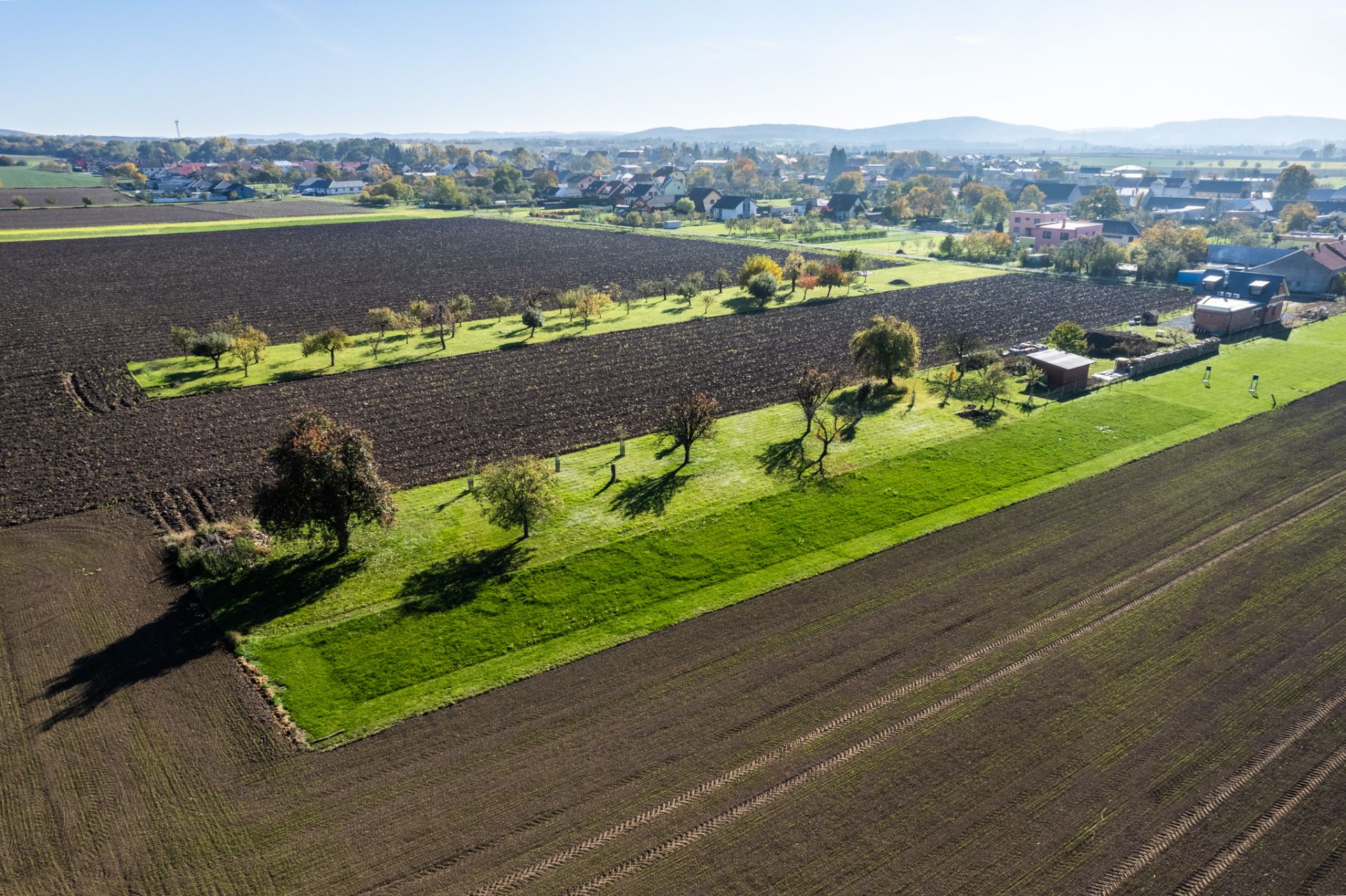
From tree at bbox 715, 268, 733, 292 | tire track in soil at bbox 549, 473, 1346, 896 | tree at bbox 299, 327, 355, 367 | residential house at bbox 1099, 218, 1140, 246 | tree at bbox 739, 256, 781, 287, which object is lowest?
tire track in soil at bbox 549, 473, 1346, 896

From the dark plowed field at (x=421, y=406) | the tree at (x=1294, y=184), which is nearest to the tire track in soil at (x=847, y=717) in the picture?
the dark plowed field at (x=421, y=406)

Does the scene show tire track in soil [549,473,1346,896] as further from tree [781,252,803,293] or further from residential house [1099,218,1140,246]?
residential house [1099,218,1140,246]

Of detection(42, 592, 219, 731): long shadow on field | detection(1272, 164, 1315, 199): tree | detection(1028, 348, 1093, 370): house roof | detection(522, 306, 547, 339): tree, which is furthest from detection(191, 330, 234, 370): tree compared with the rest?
detection(1272, 164, 1315, 199): tree

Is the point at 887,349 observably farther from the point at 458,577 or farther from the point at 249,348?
the point at 249,348

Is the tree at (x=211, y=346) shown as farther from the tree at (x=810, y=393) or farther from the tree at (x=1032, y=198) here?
the tree at (x=1032, y=198)

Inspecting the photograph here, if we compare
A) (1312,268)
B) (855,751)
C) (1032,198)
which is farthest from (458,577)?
(1032,198)
